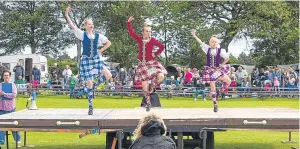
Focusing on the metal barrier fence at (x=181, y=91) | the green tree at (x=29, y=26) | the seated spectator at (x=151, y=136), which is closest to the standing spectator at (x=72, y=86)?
the metal barrier fence at (x=181, y=91)

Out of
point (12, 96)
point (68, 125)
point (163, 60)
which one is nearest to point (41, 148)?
point (12, 96)

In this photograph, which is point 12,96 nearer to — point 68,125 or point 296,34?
point 68,125

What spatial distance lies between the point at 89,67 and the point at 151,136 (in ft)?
16.6

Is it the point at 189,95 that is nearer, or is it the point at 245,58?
the point at 189,95

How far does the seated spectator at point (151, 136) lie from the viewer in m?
6.13

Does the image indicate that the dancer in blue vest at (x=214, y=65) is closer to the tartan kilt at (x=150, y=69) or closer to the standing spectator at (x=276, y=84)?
the tartan kilt at (x=150, y=69)

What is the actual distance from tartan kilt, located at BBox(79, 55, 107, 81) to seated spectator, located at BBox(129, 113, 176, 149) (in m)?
4.96

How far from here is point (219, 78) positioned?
12.0 m

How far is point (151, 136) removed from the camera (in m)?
6.20

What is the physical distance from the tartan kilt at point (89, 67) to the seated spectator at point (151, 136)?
4.96m

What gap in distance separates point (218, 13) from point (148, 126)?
36.9 m

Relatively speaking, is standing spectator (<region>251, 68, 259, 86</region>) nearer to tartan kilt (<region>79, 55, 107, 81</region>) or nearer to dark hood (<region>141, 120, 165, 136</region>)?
tartan kilt (<region>79, 55, 107, 81</region>)

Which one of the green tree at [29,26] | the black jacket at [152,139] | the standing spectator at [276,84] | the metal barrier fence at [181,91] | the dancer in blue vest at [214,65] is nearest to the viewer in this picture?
A: the black jacket at [152,139]

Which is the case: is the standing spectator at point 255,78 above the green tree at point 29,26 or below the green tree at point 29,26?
below
